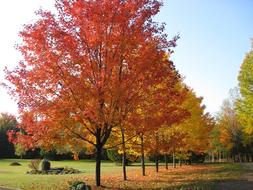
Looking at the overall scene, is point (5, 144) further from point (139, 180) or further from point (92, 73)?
point (92, 73)

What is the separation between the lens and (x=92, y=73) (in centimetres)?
1605

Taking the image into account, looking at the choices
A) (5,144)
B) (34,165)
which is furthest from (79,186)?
(5,144)

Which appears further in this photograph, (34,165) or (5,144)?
(5,144)

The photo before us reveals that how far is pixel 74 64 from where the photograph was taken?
15664 millimetres

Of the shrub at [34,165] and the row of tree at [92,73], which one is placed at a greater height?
the row of tree at [92,73]

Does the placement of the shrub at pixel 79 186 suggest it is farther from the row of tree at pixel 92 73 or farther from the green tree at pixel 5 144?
the green tree at pixel 5 144

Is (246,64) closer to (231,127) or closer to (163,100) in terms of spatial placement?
(163,100)

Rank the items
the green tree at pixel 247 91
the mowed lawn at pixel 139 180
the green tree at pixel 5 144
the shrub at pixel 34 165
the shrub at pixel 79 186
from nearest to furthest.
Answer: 1. the shrub at pixel 79 186
2. the mowed lawn at pixel 139 180
3. the green tree at pixel 247 91
4. the shrub at pixel 34 165
5. the green tree at pixel 5 144

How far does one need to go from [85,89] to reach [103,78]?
881mm

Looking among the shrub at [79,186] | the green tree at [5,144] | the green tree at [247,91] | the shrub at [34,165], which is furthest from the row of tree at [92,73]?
the green tree at [5,144]

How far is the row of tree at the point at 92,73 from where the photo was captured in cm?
1538

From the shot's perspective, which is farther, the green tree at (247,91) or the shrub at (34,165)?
the shrub at (34,165)

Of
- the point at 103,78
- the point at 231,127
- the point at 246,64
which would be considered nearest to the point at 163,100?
the point at 103,78

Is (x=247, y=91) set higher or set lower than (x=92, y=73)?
higher
